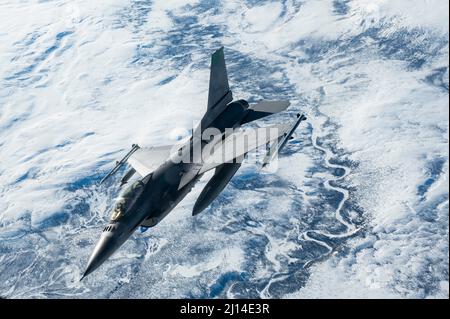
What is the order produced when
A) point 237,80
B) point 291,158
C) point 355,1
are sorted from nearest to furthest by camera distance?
point 291,158 < point 237,80 < point 355,1

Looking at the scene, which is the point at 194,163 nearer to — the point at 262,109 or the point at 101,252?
the point at 262,109

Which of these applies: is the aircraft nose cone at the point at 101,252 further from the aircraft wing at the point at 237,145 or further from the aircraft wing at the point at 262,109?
the aircraft wing at the point at 262,109

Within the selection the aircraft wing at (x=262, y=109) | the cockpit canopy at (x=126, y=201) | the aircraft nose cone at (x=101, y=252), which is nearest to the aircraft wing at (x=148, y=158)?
the cockpit canopy at (x=126, y=201)

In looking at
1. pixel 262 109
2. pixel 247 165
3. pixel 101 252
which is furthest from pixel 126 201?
pixel 247 165

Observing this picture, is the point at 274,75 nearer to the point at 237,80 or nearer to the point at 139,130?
the point at 237,80

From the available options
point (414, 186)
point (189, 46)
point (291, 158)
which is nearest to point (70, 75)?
point (189, 46)

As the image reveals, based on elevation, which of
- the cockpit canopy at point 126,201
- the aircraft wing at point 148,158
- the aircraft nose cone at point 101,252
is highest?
the cockpit canopy at point 126,201
